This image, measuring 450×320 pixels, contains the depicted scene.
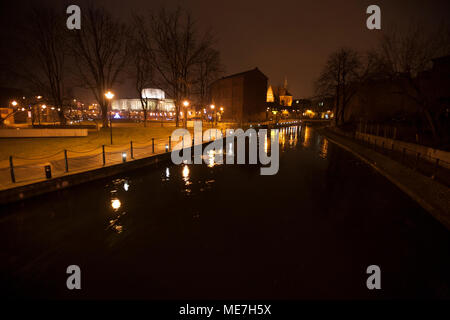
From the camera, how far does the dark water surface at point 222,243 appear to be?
3.96 m

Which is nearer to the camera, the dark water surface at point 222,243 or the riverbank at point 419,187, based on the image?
the dark water surface at point 222,243

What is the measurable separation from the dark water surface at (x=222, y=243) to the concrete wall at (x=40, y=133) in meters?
15.9

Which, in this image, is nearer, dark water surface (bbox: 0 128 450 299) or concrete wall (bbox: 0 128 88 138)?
dark water surface (bbox: 0 128 450 299)

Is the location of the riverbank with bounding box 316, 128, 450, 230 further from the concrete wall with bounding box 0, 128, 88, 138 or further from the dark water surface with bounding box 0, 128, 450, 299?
the concrete wall with bounding box 0, 128, 88, 138

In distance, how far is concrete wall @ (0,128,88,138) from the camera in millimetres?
20281

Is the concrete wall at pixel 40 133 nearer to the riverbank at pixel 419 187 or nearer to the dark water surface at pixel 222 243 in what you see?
the dark water surface at pixel 222 243

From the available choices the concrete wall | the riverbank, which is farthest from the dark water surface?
the concrete wall

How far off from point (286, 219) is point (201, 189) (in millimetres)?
3921

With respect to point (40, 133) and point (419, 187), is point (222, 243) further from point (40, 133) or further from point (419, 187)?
point (40, 133)

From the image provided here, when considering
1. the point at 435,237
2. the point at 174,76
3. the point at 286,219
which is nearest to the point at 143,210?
the point at 286,219

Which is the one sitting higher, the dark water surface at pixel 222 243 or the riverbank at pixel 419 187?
the riverbank at pixel 419 187

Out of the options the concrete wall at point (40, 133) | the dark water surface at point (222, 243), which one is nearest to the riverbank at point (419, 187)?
the dark water surface at point (222, 243)

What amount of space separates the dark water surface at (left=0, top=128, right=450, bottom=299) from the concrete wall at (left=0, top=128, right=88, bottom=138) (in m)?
15.9

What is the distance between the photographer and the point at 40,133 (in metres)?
21.2
